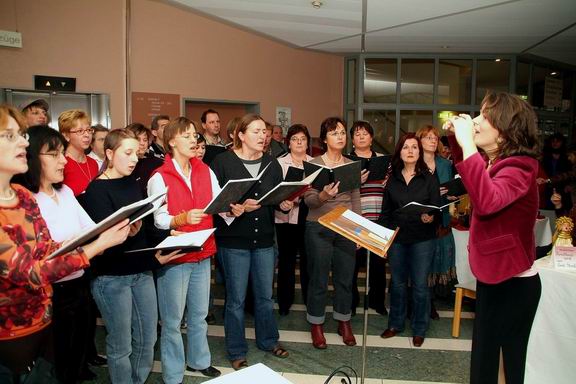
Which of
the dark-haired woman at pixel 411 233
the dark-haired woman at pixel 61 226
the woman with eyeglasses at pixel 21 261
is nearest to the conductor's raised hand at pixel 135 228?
the dark-haired woman at pixel 61 226

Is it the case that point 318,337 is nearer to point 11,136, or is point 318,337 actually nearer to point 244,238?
point 244,238

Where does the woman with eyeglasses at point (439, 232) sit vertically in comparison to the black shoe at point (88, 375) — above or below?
above

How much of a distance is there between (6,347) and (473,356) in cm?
188

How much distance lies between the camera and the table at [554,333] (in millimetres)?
2445

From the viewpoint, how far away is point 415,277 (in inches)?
130

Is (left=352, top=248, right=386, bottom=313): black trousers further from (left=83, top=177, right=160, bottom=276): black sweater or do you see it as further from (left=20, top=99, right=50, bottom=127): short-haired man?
(left=20, top=99, right=50, bottom=127): short-haired man

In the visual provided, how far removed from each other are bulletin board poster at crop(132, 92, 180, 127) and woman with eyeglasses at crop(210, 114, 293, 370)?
395 cm

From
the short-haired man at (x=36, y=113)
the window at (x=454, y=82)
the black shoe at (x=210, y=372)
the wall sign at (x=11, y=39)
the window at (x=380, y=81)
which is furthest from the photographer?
the window at (x=380, y=81)

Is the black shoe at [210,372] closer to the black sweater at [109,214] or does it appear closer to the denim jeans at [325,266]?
the denim jeans at [325,266]

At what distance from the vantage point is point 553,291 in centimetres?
251

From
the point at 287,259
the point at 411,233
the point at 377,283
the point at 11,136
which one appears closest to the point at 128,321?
the point at 11,136

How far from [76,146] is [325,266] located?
1.95m

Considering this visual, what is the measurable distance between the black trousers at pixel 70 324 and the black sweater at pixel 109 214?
0.52 feet

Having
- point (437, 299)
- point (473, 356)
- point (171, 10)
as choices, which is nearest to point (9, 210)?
point (473, 356)
